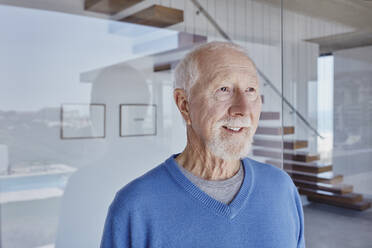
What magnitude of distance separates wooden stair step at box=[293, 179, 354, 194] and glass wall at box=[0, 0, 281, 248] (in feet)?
1.58

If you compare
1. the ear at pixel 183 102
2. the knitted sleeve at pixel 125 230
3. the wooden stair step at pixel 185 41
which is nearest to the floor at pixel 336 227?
the ear at pixel 183 102

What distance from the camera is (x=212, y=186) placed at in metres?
1.06

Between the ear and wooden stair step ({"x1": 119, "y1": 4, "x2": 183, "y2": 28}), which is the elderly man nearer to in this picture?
the ear

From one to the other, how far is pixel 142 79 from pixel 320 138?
1.42 meters

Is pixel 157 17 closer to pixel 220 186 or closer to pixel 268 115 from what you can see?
pixel 268 115

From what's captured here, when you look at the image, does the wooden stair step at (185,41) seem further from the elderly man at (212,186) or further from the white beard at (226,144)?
the white beard at (226,144)

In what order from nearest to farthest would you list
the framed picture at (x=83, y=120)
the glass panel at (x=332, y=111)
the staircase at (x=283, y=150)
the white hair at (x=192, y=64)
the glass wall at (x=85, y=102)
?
1. the white hair at (x=192, y=64)
2. the glass panel at (x=332, y=111)
3. the staircase at (x=283, y=150)
4. the glass wall at (x=85, y=102)
5. the framed picture at (x=83, y=120)

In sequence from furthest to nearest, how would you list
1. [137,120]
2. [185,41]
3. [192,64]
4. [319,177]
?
[185,41], [137,120], [319,177], [192,64]

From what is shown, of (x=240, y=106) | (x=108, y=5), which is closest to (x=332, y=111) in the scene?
(x=240, y=106)

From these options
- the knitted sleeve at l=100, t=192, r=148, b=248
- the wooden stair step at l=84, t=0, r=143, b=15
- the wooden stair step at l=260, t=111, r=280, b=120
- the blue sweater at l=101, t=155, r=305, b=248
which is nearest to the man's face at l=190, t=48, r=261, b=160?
the blue sweater at l=101, t=155, r=305, b=248

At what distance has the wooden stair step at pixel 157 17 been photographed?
8.57ft

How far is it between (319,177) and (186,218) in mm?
1471

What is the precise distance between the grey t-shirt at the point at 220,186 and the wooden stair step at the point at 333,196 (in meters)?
1.25

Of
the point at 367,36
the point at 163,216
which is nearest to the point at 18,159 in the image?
the point at 163,216
